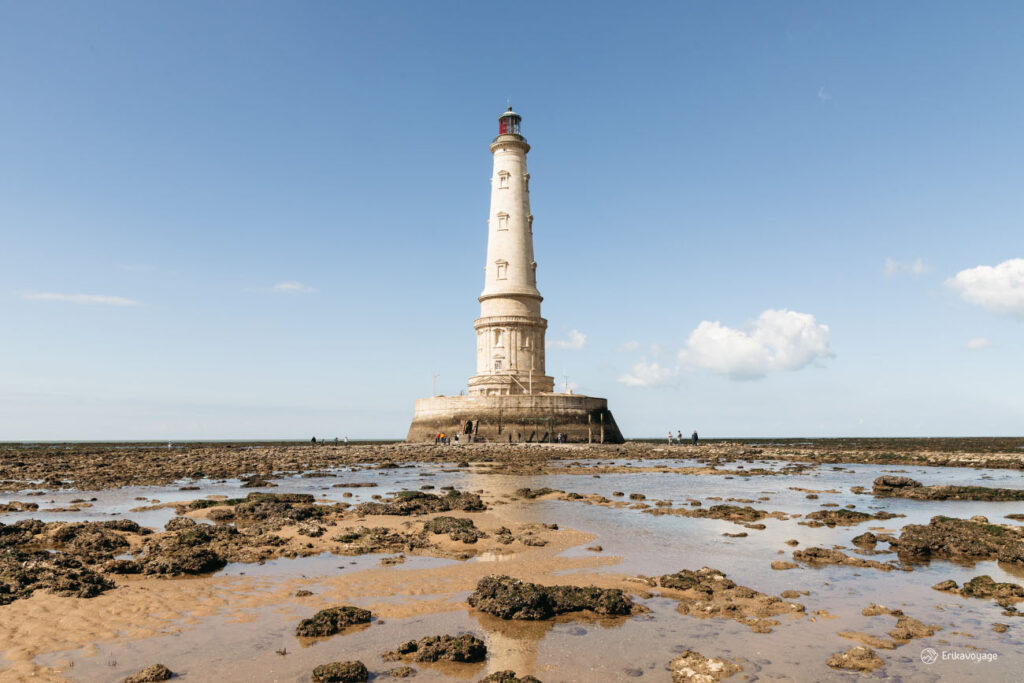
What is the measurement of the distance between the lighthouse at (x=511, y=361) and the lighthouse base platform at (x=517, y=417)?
0.08 metres

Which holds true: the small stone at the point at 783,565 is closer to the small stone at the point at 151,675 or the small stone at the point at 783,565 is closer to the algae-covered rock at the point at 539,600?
the algae-covered rock at the point at 539,600

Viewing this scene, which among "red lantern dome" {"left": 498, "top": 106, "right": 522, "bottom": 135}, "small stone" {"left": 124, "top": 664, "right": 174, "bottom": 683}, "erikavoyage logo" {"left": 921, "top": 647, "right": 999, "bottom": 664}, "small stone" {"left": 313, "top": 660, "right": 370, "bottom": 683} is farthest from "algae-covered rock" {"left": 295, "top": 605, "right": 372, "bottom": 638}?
"red lantern dome" {"left": 498, "top": 106, "right": 522, "bottom": 135}

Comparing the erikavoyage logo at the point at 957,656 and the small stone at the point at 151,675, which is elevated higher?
the erikavoyage logo at the point at 957,656

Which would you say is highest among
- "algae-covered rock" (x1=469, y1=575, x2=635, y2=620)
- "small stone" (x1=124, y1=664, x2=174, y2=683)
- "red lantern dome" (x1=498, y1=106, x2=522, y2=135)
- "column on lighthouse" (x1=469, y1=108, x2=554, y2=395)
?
"red lantern dome" (x1=498, y1=106, x2=522, y2=135)

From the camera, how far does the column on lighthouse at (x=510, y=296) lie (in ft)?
180

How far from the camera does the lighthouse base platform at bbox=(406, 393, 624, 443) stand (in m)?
51.2

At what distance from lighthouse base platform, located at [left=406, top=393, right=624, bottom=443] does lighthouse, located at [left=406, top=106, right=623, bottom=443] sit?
0.26 feet

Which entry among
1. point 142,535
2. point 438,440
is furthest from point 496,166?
point 142,535

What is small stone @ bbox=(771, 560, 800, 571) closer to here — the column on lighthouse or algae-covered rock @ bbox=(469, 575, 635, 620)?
algae-covered rock @ bbox=(469, 575, 635, 620)

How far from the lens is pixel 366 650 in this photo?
706cm

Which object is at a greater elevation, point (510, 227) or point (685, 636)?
point (510, 227)

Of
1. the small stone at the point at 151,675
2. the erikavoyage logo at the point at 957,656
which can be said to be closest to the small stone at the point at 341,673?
the small stone at the point at 151,675

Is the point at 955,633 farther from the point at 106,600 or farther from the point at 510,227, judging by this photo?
the point at 510,227

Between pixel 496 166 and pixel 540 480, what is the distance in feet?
129
